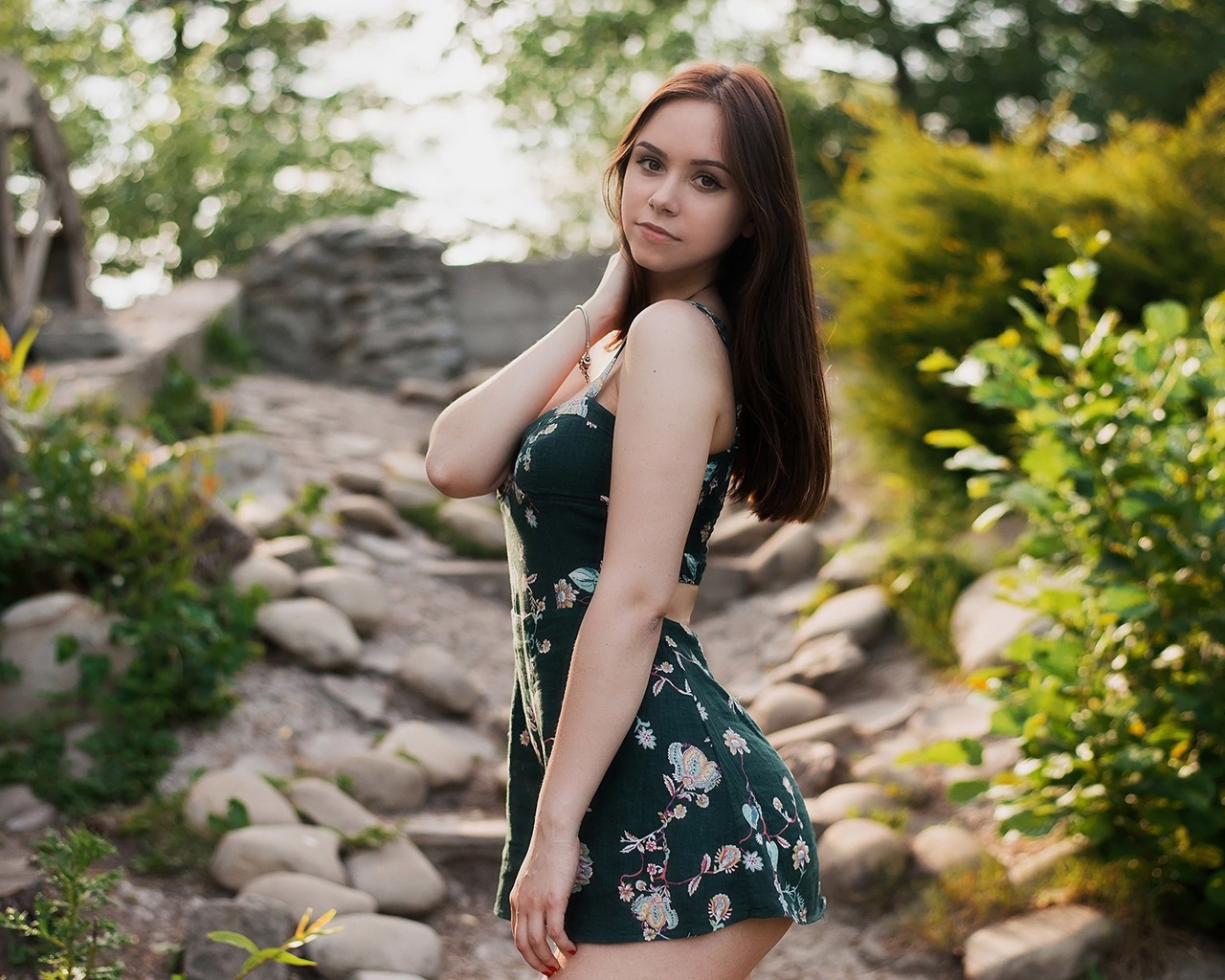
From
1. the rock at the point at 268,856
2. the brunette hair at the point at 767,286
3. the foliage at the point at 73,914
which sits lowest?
the rock at the point at 268,856

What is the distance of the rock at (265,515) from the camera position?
5414 millimetres

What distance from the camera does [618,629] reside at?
1.58 m

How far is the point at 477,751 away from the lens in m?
4.58

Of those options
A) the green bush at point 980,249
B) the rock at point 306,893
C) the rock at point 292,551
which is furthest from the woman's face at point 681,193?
the green bush at point 980,249

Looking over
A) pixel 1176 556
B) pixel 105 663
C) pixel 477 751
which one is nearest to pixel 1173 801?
pixel 1176 556

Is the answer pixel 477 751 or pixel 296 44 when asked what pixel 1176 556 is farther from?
pixel 296 44

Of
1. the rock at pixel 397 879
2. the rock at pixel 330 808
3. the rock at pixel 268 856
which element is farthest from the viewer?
the rock at pixel 330 808

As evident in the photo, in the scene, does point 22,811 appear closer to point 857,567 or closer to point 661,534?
point 661,534

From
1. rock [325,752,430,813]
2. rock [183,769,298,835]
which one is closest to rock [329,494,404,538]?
rock [325,752,430,813]

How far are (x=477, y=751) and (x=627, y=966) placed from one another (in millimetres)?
3072

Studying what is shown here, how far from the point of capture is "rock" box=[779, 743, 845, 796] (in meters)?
4.20

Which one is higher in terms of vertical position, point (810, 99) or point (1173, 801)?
point (1173, 801)

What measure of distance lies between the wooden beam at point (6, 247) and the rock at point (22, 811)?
4536 mm

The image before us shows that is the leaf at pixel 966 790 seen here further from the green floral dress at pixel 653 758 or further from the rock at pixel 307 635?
the rock at pixel 307 635
